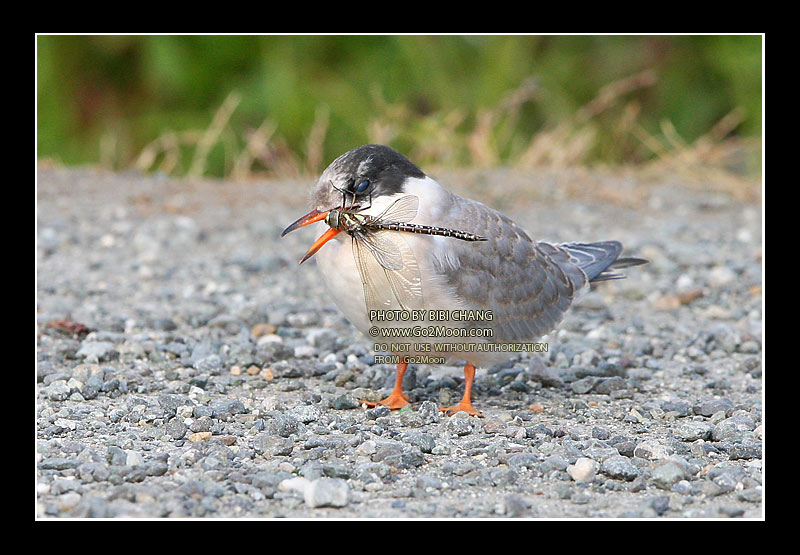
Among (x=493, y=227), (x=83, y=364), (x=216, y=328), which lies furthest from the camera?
(x=216, y=328)

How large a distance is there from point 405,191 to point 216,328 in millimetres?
1816

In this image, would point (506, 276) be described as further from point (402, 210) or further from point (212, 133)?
point (212, 133)

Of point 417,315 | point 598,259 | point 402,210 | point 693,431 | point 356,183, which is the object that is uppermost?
point 356,183

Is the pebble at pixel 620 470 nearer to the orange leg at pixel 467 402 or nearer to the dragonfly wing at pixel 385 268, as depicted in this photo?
the orange leg at pixel 467 402

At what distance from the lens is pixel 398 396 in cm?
428

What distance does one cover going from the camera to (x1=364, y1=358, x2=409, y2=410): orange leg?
4234mm

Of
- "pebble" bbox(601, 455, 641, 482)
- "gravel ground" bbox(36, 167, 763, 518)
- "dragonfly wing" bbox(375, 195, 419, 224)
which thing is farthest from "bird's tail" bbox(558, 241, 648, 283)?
"pebble" bbox(601, 455, 641, 482)

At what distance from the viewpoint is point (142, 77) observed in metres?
9.77

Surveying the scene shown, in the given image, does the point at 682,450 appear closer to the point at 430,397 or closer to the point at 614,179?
the point at 430,397

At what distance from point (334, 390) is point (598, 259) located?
147 centimetres

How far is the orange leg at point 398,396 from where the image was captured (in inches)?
167

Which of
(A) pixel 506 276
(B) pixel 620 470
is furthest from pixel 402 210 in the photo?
(B) pixel 620 470

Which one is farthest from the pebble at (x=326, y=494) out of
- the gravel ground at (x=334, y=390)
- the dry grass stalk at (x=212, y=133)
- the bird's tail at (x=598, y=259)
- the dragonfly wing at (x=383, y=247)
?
the dry grass stalk at (x=212, y=133)

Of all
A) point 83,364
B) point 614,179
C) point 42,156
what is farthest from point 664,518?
point 42,156
